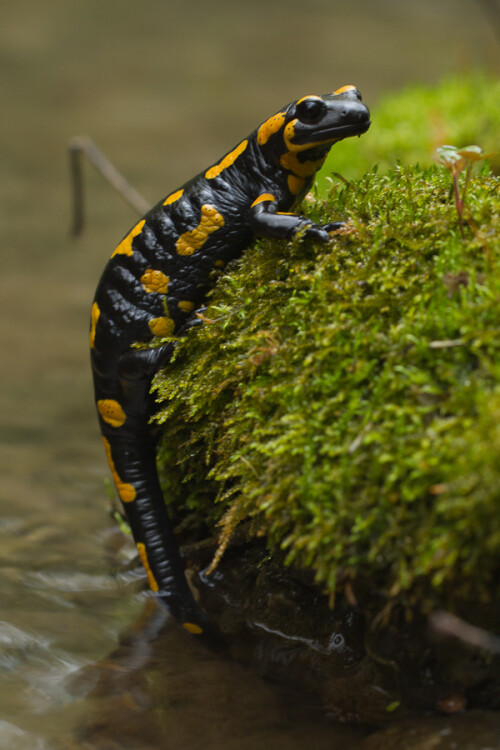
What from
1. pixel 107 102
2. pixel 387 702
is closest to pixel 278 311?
pixel 387 702

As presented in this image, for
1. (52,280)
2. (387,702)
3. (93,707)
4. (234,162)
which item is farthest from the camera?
(52,280)

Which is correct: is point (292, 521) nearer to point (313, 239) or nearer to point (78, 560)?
point (313, 239)

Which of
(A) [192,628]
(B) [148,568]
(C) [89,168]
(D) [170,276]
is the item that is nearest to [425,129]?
(D) [170,276]

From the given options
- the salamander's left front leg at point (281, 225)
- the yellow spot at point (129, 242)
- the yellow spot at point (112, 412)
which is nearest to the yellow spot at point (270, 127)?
the salamander's left front leg at point (281, 225)

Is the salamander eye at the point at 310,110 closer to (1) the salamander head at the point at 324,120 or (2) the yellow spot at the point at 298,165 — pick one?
(1) the salamander head at the point at 324,120

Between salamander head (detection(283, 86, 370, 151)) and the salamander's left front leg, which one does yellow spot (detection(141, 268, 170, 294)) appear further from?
salamander head (detection(283, 86, 370, 151))

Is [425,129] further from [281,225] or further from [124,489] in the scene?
[124,489]

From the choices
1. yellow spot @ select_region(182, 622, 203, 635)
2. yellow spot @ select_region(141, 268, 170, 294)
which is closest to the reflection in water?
yellow spot @ select_region(182, 622, 203, 635)
